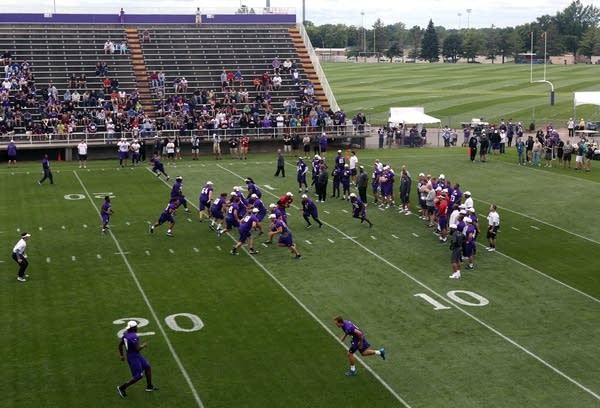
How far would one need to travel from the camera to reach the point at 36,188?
110ft

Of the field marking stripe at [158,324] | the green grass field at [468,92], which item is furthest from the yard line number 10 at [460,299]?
the green grass field at [468,92]

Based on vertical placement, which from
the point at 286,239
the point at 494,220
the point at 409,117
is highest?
the point at 409,117

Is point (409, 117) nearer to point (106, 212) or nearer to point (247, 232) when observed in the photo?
point (106, 212)

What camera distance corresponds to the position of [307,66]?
53562mm

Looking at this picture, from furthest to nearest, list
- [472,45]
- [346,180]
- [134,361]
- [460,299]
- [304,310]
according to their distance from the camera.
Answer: [472,45] → [346,180] → [460,299] → [304,310] → [134,361]

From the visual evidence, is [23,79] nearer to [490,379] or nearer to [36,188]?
[36,188]

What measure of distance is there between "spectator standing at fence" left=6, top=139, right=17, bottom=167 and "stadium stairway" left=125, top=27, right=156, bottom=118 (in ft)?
28.0

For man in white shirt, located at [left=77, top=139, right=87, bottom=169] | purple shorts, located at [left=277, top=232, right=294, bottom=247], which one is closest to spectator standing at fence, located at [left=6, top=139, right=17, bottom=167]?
man in white shirt, located at [left=77, top=139, right=87, bottom=169]

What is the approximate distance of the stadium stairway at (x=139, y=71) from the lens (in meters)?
47.8

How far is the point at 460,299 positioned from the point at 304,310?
3.30 metres

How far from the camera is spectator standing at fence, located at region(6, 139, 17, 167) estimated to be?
39216 millimetres

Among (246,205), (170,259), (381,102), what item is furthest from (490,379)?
(381,102)

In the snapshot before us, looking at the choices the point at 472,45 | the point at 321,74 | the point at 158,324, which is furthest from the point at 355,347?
the point at 472,45

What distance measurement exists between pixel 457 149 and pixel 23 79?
21468 millimetres
